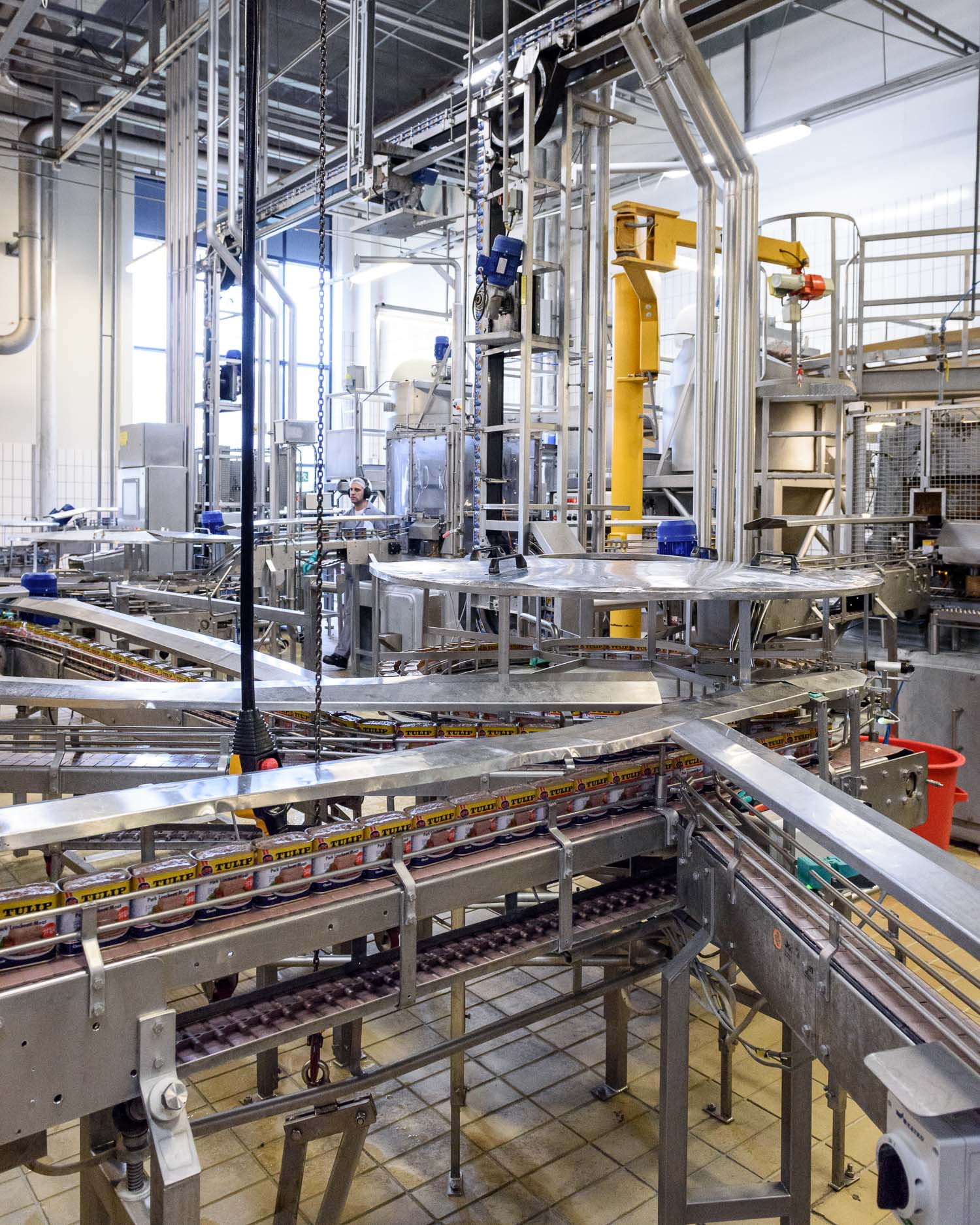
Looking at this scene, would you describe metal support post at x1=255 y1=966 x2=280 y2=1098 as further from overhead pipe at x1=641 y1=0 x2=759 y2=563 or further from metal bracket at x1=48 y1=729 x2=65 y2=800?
overhead pipe at x1=641 y1=0 x2=759 y2=563

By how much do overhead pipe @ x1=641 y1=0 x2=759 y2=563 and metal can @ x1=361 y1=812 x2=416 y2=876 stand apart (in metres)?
3.20

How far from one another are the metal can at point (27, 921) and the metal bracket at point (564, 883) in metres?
0.81

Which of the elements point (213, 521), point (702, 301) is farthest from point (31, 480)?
point (702, 301)

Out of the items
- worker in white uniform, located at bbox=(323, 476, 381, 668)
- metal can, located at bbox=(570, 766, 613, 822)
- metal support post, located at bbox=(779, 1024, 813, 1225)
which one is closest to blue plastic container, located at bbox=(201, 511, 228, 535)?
worker in white uniform, located at bbox=(323, 476, 381, 668)

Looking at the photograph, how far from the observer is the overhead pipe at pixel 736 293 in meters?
4.58

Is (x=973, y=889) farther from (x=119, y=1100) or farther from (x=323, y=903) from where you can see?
(x=119, y=1100)

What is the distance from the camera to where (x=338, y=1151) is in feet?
6.34

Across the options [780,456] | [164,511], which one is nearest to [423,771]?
[780,456]

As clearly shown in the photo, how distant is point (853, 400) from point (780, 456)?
112cm

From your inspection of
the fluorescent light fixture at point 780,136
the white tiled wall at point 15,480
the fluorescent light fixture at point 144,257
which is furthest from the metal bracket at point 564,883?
the white tiled wall at point 15,480

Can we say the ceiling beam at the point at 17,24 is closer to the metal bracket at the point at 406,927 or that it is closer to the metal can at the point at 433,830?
the metal can at the point at 433,830

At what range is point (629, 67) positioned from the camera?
529cm

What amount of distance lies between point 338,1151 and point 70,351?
12.1 metres

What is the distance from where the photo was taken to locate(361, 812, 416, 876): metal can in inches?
61.7
